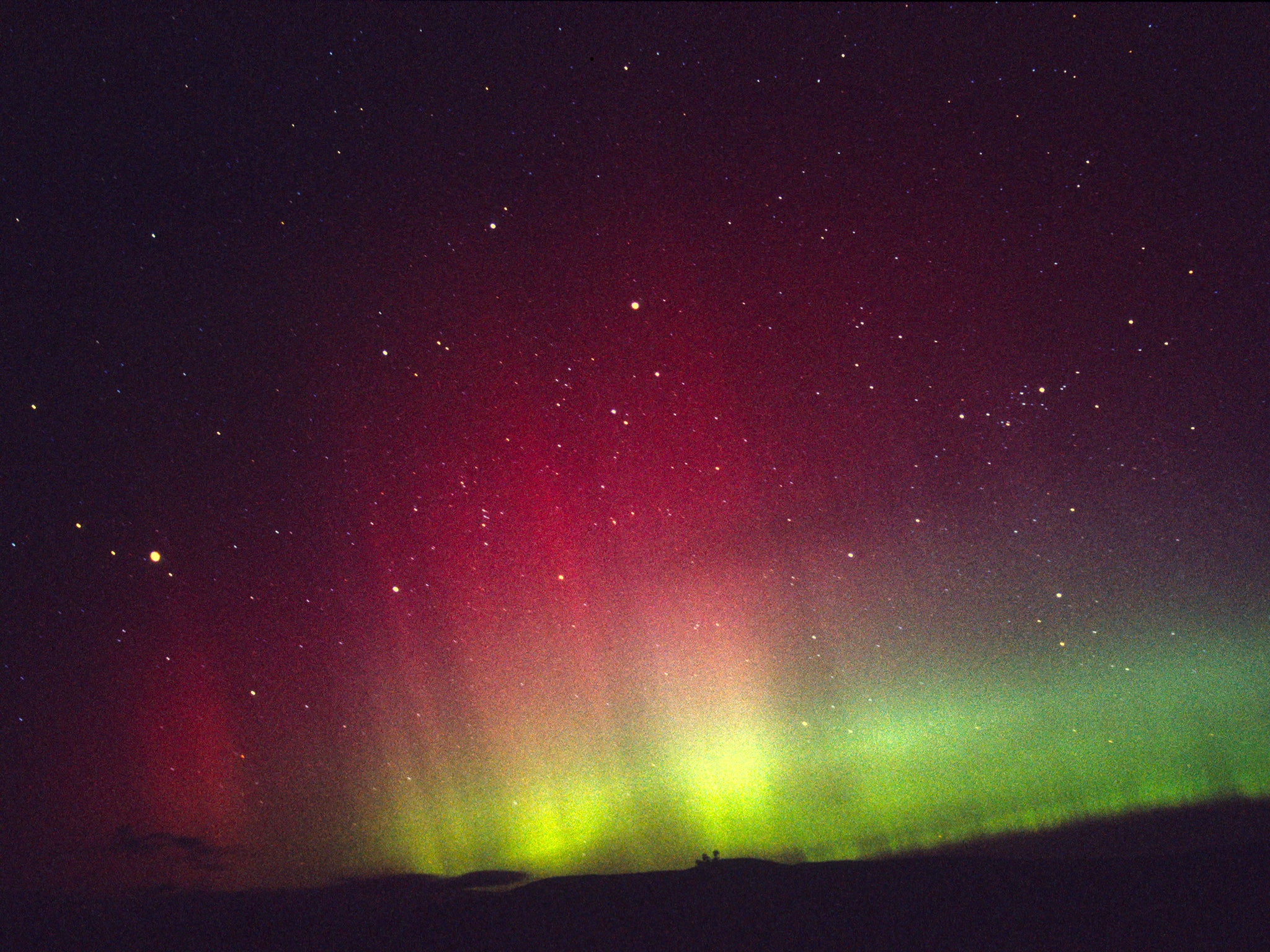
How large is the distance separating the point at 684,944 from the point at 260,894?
549 centimetres

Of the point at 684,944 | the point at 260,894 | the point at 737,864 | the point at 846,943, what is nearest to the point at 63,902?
the point at 260,894

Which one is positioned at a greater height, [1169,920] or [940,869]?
[940,869]

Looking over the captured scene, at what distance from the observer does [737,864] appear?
312 inches

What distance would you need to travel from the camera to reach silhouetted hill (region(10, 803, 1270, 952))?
25.9ft

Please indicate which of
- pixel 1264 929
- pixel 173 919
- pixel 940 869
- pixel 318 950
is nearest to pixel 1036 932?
pixel 940 869

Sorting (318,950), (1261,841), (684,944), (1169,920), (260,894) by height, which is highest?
(260,894)

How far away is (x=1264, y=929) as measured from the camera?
374 inches

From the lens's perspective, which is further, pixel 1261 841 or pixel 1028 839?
pixel 1261 841

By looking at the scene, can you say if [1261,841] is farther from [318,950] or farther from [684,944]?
[318,950]

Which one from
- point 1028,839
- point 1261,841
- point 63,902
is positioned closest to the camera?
point 1028,839

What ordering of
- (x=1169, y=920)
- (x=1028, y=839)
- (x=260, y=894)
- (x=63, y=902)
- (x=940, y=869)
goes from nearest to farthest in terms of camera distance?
(x=1028, y=839)
(x=63, y=902)
(x=260, y=894)
(x=1169, y=920)
(x=940, y=869)

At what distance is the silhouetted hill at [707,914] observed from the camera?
7887 millimetres

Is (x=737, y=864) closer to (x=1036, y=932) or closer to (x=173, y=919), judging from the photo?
(x=1036, y=932)

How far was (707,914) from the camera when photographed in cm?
822
